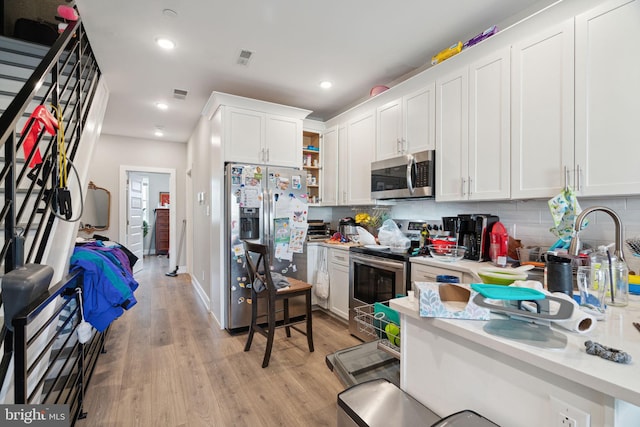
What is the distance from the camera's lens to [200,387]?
7.09 feet

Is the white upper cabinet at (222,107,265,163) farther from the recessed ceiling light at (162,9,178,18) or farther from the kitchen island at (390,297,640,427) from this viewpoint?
the kitchen island at (390,297,640,427)

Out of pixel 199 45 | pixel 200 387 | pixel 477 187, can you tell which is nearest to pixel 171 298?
pixel 200 387

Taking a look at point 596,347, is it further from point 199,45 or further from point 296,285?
point 199,45

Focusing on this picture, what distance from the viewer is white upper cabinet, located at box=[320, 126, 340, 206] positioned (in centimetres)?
390

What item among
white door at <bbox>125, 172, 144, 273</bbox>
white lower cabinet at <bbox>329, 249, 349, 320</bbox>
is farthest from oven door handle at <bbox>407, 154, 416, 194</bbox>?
white door at <bbox>125, 172, 144, 273</bbox>

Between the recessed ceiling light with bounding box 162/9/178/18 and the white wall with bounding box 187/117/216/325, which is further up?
the recessed ceiling light with bounding box 162/9/178/18

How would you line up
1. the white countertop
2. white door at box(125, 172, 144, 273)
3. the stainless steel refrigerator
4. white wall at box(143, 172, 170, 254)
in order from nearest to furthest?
the white countertop → the stainless steel refrigerator → white door at box(125, 172, 144, 273) → white wall at box(143, 172, 170, 254)

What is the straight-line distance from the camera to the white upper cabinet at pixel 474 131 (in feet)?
7.04

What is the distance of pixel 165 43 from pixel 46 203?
5.63 feet

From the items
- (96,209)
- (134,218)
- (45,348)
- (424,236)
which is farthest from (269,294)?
(134,218)

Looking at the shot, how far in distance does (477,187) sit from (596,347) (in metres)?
1.80

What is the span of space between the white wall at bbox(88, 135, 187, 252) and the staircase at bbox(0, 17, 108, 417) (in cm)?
249

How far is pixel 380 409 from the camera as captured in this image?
Answer: 3.04 feet

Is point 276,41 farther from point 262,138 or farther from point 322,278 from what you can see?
point 322,278
